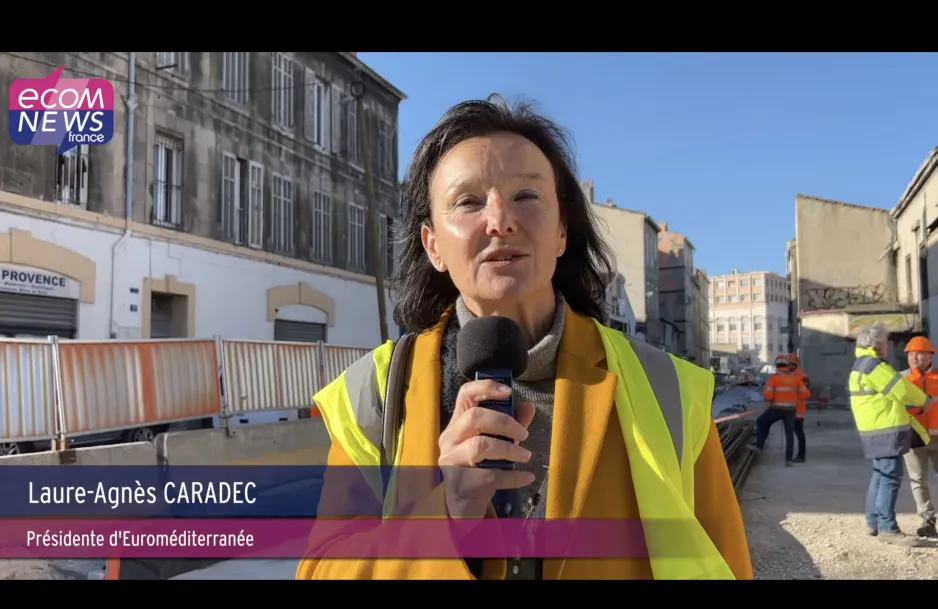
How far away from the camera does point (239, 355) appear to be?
355 inches

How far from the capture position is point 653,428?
50.4 inches

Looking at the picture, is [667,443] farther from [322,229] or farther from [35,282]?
[322,229]

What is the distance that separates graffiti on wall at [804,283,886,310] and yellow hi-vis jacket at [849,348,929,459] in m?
16.0

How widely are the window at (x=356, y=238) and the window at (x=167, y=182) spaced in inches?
229

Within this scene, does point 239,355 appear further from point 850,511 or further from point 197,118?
point 850,511

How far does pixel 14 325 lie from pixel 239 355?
349cm

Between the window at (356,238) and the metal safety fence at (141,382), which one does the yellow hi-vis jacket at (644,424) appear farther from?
the window at (356,238)

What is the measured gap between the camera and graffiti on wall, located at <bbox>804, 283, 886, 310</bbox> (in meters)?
19.8

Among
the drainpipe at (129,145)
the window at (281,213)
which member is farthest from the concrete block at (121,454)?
the window at (281,213)

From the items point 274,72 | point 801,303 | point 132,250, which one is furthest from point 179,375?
point 801,303

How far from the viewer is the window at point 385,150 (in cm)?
1834

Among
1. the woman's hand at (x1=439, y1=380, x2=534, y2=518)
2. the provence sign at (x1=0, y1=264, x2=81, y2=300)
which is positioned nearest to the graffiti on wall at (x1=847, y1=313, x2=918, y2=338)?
the provence sign at (x1=0, y1=264, x2=81, y2=300)

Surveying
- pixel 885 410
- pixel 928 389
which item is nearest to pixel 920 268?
pixel 928 389

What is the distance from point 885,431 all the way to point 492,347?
19.1ft
